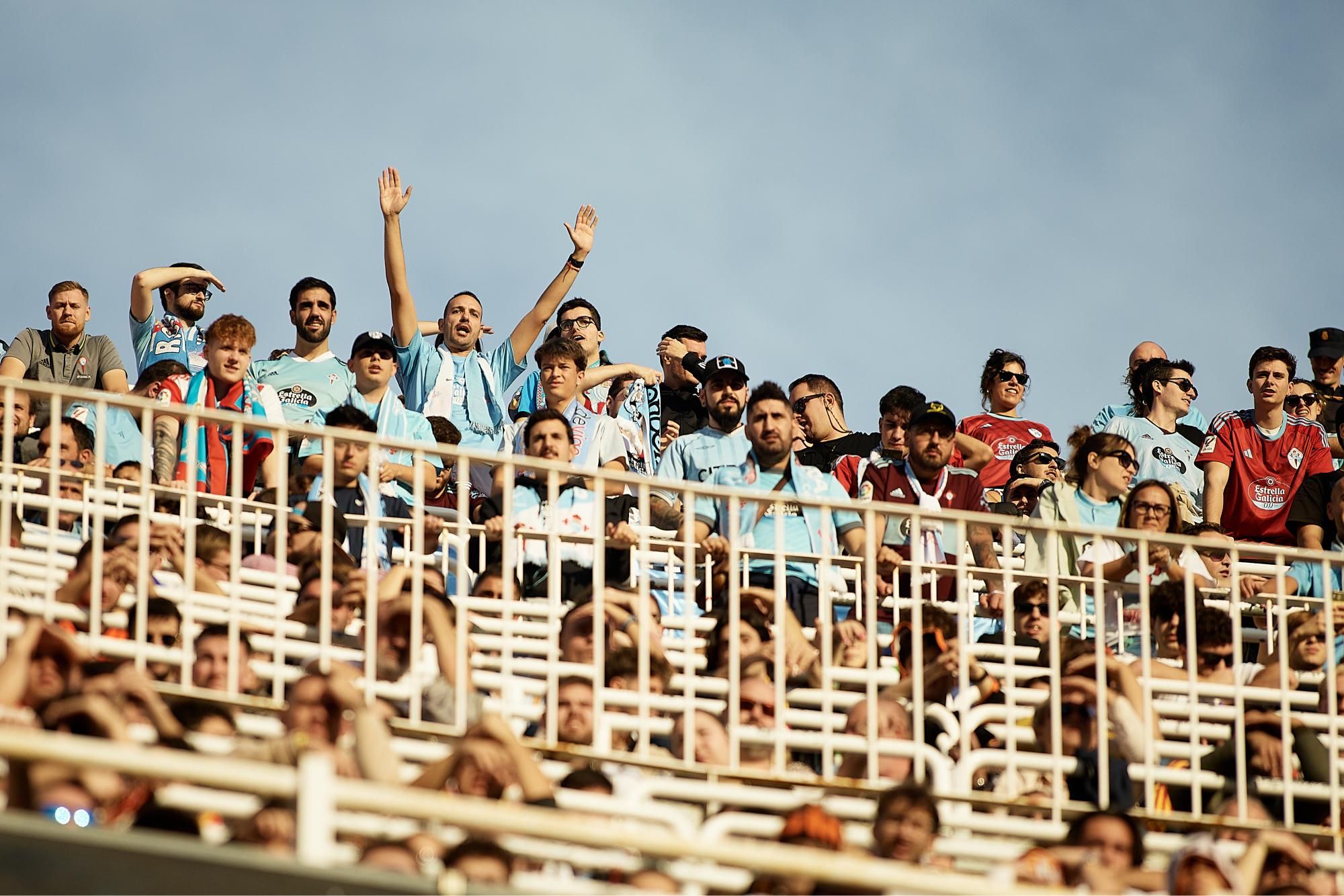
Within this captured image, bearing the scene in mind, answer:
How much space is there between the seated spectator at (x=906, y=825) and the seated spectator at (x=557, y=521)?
252 centimetres

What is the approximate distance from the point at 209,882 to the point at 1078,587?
5598 mm

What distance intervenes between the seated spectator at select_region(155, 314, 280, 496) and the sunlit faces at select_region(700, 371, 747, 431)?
240 centimetres

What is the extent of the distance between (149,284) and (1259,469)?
6.80 m

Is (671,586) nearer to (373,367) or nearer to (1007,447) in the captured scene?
(373,367)

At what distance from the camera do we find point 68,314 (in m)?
12.3

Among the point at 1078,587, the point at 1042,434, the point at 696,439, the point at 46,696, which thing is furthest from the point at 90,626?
the point at 1042,434

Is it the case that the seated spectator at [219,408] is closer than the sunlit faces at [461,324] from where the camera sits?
Yes

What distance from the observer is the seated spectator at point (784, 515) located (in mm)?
9961

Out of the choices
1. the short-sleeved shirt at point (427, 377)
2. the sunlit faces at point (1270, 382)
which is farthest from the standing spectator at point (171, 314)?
the sunlit faces at point (1270, 382)

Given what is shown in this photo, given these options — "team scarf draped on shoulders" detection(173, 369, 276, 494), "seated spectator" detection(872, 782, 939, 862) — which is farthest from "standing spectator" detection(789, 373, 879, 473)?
"seated spectator" detection(872, 782, 939, 862)

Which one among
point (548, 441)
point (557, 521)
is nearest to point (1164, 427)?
point (548, 441)

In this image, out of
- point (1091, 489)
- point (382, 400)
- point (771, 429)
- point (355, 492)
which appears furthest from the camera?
point (382, 400)

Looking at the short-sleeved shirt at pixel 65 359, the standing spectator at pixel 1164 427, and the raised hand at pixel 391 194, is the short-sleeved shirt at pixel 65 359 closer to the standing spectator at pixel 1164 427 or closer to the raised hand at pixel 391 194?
the raised hand at pixel 391 194

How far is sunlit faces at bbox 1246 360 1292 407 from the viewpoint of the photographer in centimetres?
1262
